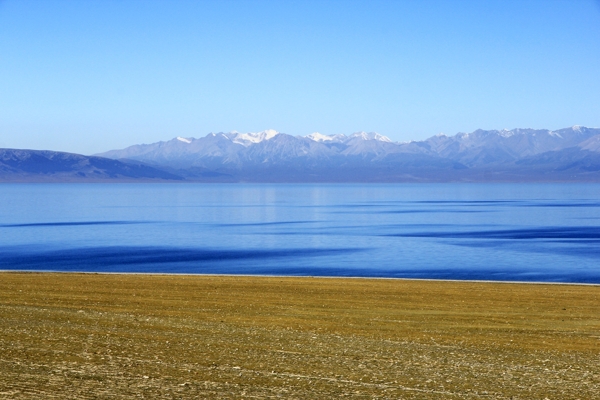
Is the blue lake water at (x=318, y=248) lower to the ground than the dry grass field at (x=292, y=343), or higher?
lower

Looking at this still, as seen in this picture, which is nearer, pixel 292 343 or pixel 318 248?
pixel 292 343

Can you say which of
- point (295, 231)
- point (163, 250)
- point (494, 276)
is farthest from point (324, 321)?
Answer: point (295, 231)

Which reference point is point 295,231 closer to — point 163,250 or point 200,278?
point 163,250

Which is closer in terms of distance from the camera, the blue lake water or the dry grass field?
the dry grass field

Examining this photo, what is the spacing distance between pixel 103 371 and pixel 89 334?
373 centimetres

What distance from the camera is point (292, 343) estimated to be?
1561cm

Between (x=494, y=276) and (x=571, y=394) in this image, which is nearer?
(x=571, y=394)

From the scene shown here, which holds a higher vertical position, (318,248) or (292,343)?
(292,343)

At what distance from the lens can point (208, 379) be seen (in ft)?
39.5

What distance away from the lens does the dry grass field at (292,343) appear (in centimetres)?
1168

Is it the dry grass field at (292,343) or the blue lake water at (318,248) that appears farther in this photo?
the blue lake water at (318,248)

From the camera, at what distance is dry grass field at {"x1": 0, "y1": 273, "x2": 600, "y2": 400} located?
38.3ft

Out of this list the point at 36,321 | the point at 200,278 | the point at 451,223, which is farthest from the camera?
the point at 451,223

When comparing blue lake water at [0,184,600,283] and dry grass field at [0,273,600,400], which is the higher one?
dry grass field at [0,273,600,400]
